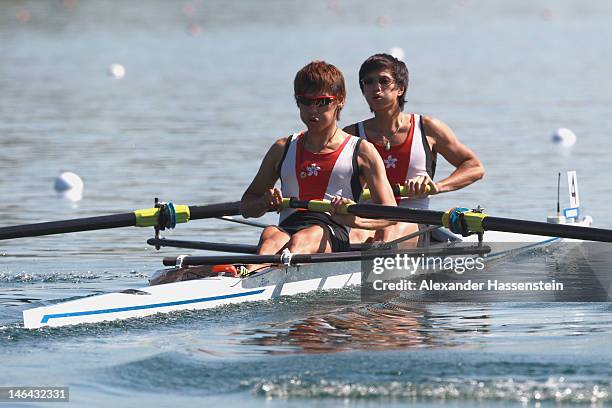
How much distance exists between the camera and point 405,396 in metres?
6.66

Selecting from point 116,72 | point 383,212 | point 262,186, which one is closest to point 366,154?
point 383,212

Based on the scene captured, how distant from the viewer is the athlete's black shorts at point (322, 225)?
923cm

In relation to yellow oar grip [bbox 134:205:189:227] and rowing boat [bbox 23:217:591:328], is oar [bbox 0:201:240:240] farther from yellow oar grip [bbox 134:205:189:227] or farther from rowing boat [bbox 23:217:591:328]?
rowing boat [bbox 23:217:591:328]

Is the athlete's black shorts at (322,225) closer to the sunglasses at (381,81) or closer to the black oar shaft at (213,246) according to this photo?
the black oar shaft at (213,246)

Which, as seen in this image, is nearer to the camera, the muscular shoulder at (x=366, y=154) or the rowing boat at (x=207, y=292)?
the rowing boat at (x=207, y=292)

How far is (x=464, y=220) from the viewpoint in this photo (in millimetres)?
9008

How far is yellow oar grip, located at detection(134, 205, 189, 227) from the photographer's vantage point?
9320mm

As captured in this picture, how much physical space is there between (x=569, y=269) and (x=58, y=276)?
411 cm

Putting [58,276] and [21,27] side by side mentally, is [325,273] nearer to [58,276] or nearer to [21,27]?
[58,276]

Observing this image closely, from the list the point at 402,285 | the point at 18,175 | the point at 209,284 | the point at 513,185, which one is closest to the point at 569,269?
the point at 402,285

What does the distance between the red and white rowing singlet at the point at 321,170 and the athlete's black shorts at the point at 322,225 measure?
135 mm

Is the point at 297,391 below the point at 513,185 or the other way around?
below

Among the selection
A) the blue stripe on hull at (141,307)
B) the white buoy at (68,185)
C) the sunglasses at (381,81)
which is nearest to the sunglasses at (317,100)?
the sunglasses at (381,81)

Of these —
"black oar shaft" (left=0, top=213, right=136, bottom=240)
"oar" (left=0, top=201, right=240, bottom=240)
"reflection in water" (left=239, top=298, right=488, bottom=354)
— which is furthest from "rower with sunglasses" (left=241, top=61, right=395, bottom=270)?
"black oar shaft" (left=0, top=213, right=136, bottom=240)
